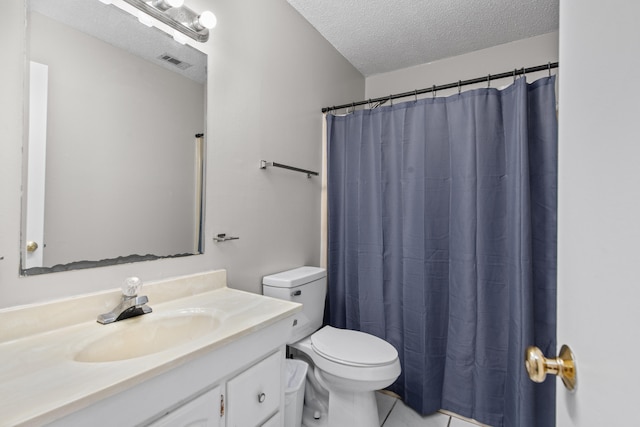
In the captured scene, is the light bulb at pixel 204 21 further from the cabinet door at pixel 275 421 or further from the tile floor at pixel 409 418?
the tile floor at pixel 409 418

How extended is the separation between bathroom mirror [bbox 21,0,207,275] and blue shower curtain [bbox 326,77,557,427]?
112 cm

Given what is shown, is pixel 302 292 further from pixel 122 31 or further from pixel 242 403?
pixel 122 31

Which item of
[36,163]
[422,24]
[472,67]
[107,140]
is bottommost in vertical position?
[36,163]

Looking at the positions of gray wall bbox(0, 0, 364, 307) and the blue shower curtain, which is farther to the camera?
the blue shower curtain

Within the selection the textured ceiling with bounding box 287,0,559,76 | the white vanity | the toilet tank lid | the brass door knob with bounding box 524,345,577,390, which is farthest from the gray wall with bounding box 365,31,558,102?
the white vanity

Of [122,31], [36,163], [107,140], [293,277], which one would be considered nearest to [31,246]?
[36,163]

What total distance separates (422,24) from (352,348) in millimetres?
2113

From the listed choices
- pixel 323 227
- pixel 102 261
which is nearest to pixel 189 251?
pixel 102 261

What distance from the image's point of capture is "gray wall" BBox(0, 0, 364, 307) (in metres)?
0.87

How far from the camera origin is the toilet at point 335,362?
143 centimetres

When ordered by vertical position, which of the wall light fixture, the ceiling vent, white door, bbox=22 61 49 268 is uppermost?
the wall light fixture

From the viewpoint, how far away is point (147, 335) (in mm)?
979

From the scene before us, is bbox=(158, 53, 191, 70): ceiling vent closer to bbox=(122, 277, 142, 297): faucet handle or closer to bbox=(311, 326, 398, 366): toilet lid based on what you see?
bbox=(122, 277, 142, 297): faucet handle

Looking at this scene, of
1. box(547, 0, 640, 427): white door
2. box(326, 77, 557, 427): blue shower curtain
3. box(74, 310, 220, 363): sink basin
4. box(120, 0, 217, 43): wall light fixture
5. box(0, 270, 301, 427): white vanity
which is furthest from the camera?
box(326, 77, 557, 427): blue shower curtain
